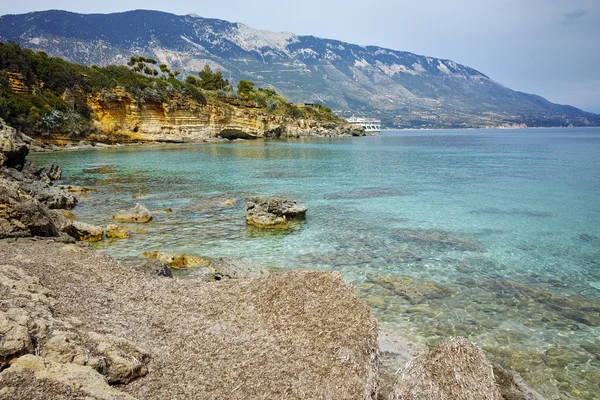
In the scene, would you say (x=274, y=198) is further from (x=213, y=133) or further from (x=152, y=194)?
(x=213, y=133)

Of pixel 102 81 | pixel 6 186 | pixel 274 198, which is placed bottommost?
pixel 274 198

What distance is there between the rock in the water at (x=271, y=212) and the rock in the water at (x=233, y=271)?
692cm

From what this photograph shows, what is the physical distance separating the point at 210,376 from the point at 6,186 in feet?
32.6

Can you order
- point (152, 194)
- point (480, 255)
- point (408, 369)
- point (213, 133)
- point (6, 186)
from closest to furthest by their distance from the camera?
point (408, 369), point (6, 186), point (480, 255), point (152, 194), point (213, 133)

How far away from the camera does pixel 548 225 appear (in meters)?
18.5

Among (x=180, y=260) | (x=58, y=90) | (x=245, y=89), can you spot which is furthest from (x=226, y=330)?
(x=245, y=89)

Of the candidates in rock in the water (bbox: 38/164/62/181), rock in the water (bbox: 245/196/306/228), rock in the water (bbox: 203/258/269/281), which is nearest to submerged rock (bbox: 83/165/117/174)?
rock in the water (bbox: 38/164/62/181)

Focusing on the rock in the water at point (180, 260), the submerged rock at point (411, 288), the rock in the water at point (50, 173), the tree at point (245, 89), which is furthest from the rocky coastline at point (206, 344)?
the tree at point (245, 89)

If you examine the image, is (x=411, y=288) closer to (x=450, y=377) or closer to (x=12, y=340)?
(x=450, y=377)

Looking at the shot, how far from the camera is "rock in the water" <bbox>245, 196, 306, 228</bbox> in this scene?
18.1m

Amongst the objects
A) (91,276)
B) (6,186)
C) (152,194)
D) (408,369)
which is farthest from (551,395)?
(152,194)

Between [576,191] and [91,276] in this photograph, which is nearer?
[91,276]

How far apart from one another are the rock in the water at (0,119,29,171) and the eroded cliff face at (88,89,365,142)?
158 feet

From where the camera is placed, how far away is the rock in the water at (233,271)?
33.7 feet
